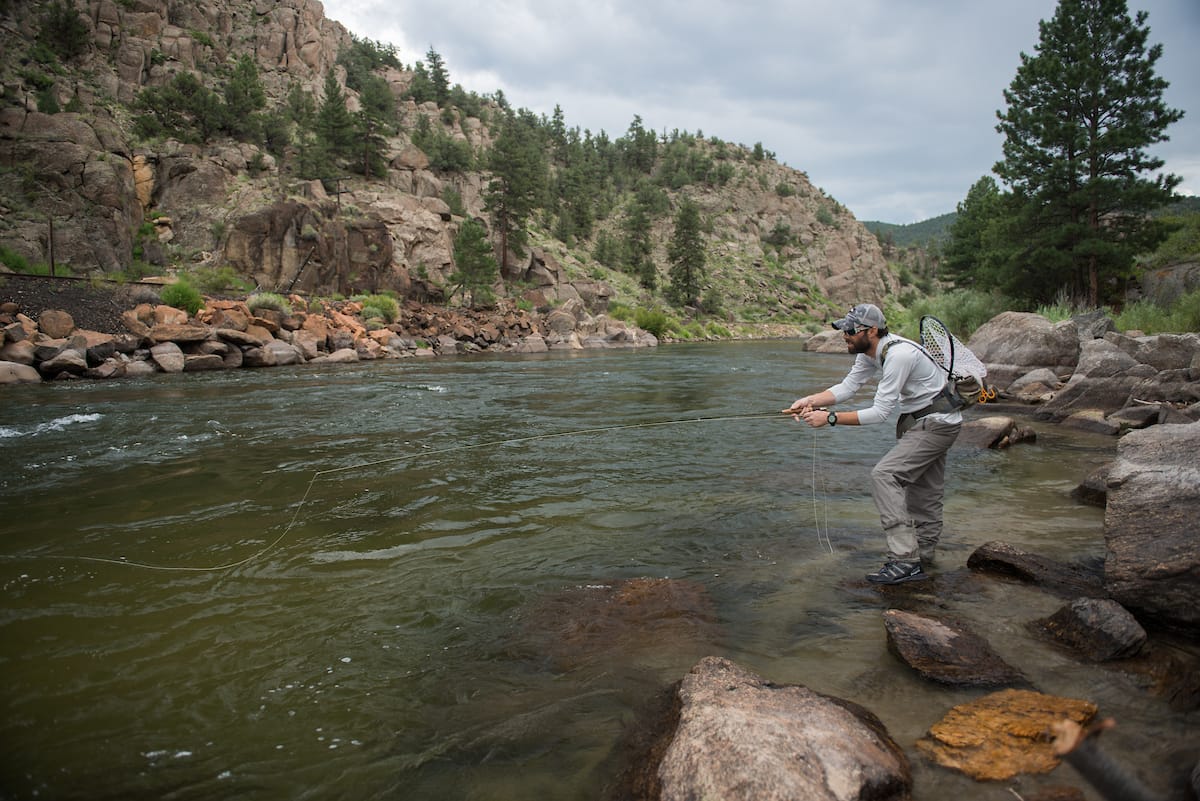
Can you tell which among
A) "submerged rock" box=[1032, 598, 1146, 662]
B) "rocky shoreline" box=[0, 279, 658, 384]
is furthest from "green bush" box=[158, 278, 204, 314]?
→ "submerged rock" box=[1032, 598, 1146, 662]

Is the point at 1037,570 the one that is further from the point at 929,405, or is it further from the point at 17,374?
the point at 17,374

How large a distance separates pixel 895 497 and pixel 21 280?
82.9ft

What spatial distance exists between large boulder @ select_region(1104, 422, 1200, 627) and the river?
490mm

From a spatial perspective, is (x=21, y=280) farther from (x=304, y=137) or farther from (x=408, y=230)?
(x=304, y=137)

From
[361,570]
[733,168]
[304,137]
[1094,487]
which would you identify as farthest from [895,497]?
[733,168]

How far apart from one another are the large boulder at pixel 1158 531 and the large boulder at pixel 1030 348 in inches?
509

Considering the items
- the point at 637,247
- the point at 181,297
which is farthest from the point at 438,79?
the point at 181,297

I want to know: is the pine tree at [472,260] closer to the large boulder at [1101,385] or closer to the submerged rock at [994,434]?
the large boulder at [1101,385]

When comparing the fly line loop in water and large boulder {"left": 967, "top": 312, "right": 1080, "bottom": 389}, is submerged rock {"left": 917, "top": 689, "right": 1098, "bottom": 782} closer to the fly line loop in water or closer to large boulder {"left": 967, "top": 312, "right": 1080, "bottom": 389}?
the fly line loop in water

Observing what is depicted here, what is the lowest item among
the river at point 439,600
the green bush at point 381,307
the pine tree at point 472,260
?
the river at point 439,600

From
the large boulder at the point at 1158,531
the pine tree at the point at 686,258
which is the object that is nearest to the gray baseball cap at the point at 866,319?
the large boulder at the point at 1158,531

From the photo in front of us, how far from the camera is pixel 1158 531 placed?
3592 millimetres

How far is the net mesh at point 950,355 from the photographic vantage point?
182 inches

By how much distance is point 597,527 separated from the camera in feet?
18.6
